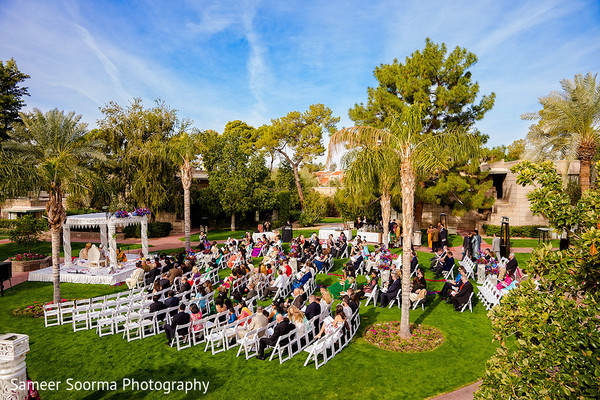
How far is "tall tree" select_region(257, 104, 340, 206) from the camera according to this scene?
44.2 metres

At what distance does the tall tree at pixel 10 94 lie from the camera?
27734 mm

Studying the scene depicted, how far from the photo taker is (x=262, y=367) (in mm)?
8539

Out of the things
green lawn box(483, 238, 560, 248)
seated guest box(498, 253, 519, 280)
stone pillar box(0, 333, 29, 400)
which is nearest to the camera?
stone pillar box(0, 333, 29, 400)

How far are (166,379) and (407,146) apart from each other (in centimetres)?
839

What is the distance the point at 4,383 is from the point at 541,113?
76.5ft

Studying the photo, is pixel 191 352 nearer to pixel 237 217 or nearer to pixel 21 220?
pixel 21 220

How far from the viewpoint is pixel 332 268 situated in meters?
18.3

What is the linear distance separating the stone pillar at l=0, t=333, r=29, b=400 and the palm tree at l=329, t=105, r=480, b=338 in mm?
8033

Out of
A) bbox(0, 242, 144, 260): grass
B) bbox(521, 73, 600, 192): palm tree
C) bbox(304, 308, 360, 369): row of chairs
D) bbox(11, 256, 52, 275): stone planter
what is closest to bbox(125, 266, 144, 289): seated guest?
bbox(304, 308, 360, 369): row of chairs

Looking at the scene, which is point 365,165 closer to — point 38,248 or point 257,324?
point 257,324

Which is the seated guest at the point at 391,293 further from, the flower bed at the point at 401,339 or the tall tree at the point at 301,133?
the tall tree at the point at 301,133

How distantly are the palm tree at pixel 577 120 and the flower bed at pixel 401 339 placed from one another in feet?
37.3

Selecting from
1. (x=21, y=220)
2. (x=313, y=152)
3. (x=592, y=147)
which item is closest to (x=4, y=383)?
(x=21, y=220)

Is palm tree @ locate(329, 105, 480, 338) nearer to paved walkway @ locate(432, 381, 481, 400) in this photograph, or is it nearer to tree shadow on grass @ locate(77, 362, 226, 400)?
paved walkway @ locate(432, 381, 481, 400)
